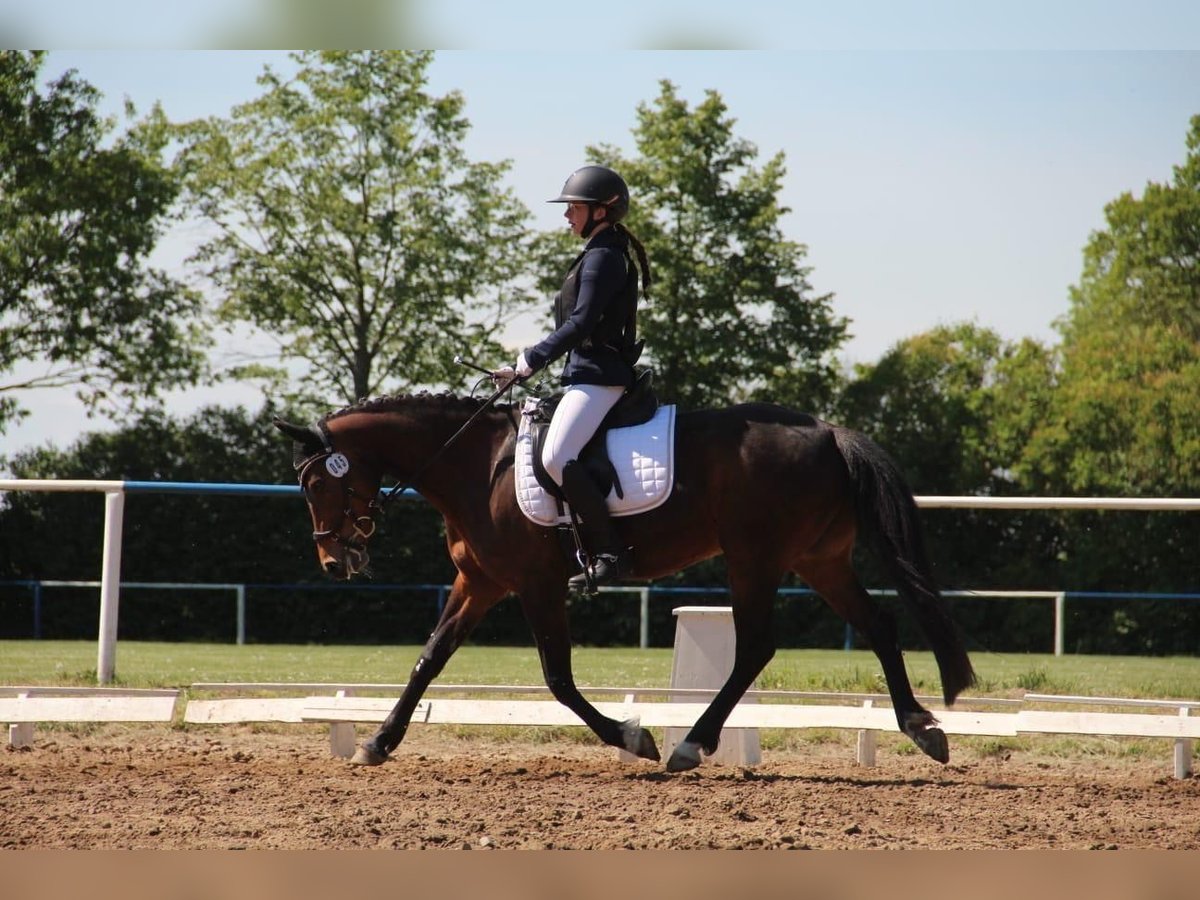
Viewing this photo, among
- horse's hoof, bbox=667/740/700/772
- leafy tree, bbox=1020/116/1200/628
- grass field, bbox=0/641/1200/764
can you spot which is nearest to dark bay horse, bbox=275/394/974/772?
horse's hoof, bbox=667/740/700/772

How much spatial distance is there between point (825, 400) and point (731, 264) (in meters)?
3.36

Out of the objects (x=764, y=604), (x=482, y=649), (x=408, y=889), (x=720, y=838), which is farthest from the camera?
(x=482, y=649)

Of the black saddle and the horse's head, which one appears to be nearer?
the black saddle

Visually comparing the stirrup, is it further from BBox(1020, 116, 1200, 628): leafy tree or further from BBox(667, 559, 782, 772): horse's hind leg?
BBox(1020, 116, 1200, 628): leafy tree

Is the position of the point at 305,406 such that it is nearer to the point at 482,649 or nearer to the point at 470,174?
the point at 470,174

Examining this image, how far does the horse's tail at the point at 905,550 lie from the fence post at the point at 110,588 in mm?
5233

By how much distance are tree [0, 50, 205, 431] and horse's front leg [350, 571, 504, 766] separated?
73.1ft

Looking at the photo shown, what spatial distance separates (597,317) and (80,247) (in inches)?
920

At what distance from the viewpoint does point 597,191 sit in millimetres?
6461

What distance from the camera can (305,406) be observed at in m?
27.0

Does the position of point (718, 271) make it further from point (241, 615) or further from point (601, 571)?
point (601, 571)

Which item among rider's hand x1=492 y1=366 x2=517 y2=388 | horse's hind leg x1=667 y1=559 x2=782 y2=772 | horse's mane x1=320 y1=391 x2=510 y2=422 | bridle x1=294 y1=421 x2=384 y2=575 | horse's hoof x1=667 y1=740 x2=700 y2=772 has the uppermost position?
rider's hand x1=492 y1=366 x2=517 y2=388

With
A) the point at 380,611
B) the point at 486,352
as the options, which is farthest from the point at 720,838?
the point at 486,352

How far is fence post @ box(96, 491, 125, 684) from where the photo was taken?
9.30 meters
